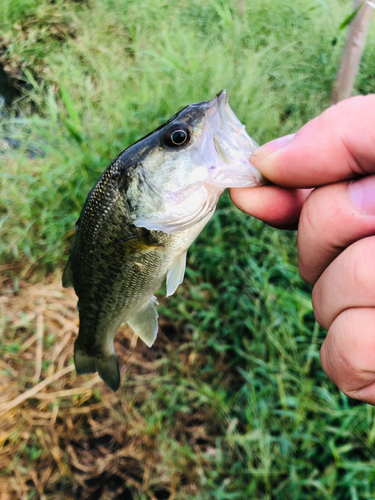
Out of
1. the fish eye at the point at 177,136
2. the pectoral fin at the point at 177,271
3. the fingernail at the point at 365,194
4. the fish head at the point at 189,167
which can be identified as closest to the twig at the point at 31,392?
the pectoral fin at the point at 177,271

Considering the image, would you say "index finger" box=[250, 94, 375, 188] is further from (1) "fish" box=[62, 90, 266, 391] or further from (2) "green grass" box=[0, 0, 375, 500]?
(2) "green grass" box=[0, 0, 375, 500]

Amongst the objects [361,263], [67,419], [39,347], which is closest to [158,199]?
[361,263]

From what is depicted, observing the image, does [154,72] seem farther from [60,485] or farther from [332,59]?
[60,485]

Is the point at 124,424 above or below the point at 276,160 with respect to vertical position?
below

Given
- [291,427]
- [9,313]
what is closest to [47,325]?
[9,313]

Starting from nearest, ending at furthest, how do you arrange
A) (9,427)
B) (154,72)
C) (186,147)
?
(186,147) < (9,427) < (154,72)

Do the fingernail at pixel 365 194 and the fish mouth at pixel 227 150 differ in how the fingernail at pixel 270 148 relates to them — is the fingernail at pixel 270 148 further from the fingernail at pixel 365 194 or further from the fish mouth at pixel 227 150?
the fingernail at pixel 365 194

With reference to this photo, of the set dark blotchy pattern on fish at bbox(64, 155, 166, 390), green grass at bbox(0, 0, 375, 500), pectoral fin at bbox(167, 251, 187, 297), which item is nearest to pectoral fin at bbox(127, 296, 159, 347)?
dark blotchy pattern on fish at bbox(64, 155, 166, 390)
